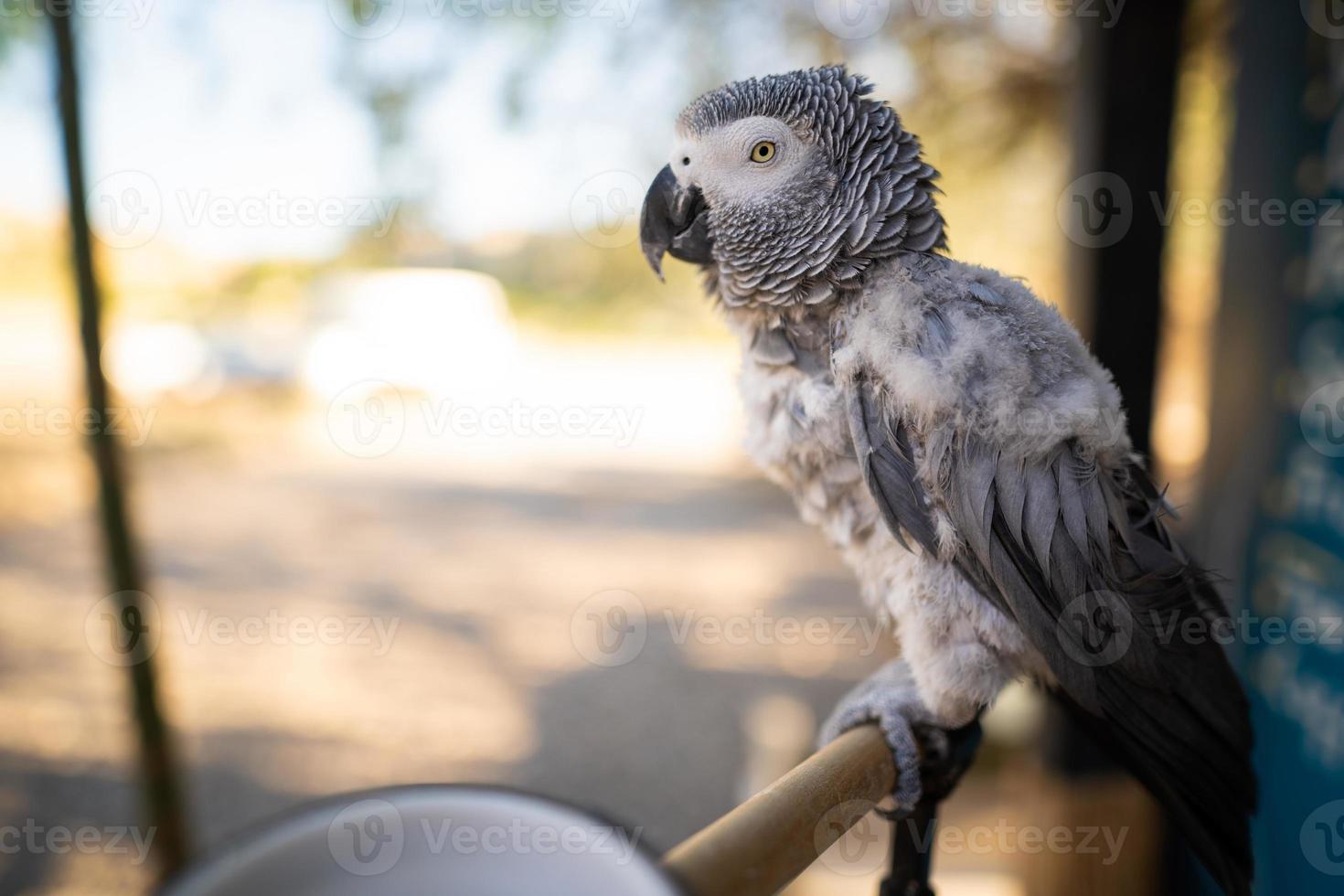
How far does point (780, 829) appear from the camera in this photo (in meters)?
0.60

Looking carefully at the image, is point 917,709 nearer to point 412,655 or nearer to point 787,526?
point 412,655

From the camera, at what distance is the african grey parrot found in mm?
778

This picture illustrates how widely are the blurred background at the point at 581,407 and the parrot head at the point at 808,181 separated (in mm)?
614

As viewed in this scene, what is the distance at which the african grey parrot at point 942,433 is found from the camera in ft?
2.55

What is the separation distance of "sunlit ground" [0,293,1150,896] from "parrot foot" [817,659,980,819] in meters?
0.45

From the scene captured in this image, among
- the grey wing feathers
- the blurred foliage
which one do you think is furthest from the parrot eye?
the blurred foliage

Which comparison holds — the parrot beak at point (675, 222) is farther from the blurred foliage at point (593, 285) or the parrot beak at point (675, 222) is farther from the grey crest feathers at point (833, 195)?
the blurred foliage at point (593, 285)

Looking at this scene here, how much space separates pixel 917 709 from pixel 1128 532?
1.03 feet

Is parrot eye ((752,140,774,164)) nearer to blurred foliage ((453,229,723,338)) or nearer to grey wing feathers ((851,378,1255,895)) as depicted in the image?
grey wing feathers ((851,378,1255,895))

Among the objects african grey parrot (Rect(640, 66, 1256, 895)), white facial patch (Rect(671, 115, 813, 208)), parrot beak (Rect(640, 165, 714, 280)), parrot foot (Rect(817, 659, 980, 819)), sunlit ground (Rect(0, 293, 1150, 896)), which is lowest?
sunlit ground (Rect(0, 293, 1150, 896))

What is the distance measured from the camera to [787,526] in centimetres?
419

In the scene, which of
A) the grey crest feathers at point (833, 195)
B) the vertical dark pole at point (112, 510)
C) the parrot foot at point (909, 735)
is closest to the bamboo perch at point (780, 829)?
the parrot foot at point (909, 735)

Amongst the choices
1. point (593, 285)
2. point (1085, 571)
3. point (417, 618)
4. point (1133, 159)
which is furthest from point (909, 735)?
point (417, 618)

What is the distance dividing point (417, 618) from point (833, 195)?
2.65 metres
